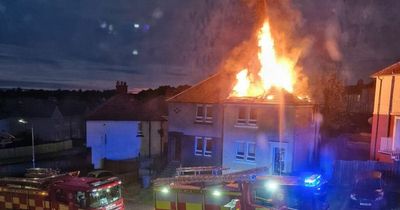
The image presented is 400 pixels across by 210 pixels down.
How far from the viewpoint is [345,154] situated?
26625 millimetres

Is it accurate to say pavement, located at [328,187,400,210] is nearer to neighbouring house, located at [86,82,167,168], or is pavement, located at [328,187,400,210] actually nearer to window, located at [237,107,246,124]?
window, located at [237,107,246,124]

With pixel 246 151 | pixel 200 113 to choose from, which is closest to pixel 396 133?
pixel 246 151

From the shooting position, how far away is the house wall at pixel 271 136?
69.8 ft

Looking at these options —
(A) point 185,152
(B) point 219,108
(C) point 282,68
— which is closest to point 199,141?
(A) point 185,152

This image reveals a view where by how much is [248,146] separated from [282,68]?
6.52 meters

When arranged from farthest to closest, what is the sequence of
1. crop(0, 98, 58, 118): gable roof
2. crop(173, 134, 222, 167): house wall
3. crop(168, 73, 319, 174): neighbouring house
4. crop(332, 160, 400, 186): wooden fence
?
crop(0, 98, 58, 118): gable roof → crop(173, 134, 222, 167): house wall → crop(168, 73, 319, 174): neighbouring house → crop(332, 160, 400, 186): wooden fence

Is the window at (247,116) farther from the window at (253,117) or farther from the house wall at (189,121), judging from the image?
the house wall at (189,121)

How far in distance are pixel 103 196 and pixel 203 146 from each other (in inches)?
510

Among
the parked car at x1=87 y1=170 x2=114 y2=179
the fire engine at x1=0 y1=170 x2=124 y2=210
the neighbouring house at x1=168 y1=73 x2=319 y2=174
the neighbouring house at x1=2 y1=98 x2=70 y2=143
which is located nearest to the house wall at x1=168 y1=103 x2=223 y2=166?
the neighbouring house at x1=168 y1=73 x2=319 y2=174

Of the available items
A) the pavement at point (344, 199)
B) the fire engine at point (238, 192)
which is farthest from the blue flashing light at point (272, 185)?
the pavement at point (344, 199)

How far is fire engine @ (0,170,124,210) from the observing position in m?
12.2

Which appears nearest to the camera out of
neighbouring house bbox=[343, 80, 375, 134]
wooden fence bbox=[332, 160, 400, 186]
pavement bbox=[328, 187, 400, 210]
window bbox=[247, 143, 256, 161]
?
pavement bbox=[328, 187, 400, 210]

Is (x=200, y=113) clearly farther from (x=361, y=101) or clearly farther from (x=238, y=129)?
(x=361, y=101)

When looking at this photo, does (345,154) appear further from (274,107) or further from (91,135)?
(91,135)
